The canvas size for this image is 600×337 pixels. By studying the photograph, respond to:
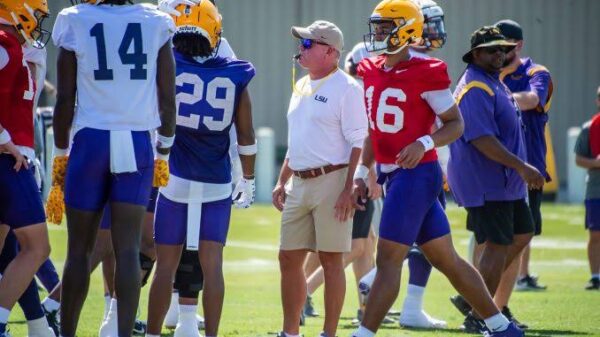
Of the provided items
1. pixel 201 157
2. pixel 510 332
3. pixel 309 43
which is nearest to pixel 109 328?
pixel 201 157

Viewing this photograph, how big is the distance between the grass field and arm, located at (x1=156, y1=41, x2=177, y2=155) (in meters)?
2.56

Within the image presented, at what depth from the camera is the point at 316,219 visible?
8.70 metres

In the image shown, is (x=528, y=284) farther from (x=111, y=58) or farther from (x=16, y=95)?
(x=111, y=58)

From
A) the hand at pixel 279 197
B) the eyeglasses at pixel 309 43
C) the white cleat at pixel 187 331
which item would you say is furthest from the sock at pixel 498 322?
the eyeglasses at pixel 309 43

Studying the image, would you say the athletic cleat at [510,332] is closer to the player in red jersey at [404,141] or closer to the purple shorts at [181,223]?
the player in red jersey at [404,141]

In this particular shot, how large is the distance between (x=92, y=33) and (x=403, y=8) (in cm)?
203

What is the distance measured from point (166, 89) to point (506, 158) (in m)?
2.79

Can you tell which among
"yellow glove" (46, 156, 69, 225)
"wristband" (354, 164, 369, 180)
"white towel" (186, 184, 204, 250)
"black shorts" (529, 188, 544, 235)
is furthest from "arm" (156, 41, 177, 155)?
"black shorts" (529, 188, 544, 235)

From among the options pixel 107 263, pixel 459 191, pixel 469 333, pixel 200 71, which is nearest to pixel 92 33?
pixel 200 71

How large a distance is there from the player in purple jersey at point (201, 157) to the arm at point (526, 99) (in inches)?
118

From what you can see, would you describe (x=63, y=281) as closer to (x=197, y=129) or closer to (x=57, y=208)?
(x=57, y=208)

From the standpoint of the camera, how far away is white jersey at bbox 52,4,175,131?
A: 7.08 meters

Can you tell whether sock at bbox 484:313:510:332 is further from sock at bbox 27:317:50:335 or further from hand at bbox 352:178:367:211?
sock at bbox 27:317:50:335

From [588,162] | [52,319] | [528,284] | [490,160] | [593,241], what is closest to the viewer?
[52,319]
